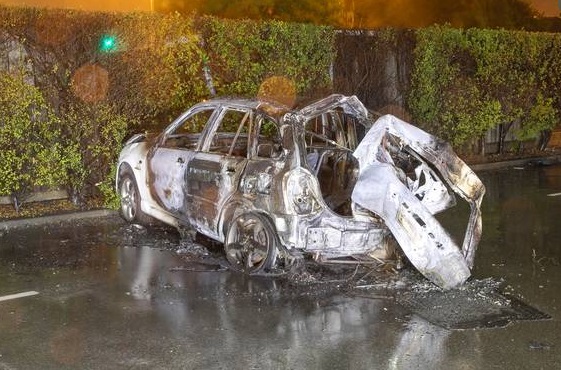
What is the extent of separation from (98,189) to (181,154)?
320 cm

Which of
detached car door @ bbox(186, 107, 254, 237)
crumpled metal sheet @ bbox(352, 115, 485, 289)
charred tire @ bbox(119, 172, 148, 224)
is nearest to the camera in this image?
crumpled metal sheet @ bbox(352, 115, 485, 289)

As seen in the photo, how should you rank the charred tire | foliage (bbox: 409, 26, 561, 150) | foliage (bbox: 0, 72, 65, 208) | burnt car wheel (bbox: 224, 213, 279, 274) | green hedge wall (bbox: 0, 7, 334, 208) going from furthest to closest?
foliage (bbox: 409, 26, 561, 150) < green hedge wall (bbox: 0, 7, 334, 208) < foliage (bbox: 0, 72, 65, 208) < the charred tire < burnt car wheel (bbox: 224, 213, 279, 274)

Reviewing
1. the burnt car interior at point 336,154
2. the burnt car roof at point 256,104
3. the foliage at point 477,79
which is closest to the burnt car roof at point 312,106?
the burnt car roof at point 256,104

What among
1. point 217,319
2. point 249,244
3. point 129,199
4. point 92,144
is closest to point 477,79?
point 92,144

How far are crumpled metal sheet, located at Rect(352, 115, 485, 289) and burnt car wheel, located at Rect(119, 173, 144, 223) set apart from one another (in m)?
3.62

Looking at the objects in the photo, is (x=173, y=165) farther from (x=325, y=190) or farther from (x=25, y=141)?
(x=25, y=141)

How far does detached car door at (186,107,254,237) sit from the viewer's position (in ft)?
24.5

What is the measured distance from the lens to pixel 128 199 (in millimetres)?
9703

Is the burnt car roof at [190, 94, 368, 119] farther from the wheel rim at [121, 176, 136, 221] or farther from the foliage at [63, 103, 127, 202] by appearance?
the foliage at [63, 103, 127, 202]

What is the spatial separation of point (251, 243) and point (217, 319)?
1.43m

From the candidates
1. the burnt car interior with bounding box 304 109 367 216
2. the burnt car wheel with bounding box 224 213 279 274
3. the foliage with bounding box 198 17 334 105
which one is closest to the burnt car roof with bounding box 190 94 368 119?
the burnt car interior with bounding box 304 109 367 216

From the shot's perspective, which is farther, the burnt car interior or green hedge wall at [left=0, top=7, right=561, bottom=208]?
green hedge wall at [left=0, top=7, right=561, bottom=208]

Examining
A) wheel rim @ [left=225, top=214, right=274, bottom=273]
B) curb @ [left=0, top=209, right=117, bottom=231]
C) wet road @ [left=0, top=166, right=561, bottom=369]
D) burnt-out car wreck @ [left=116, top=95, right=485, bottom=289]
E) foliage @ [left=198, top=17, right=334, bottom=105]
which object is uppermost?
foliage @ [left=198, top=17, right=334, bottom=105]

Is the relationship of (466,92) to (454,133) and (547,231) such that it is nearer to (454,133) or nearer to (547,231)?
(454,133)
